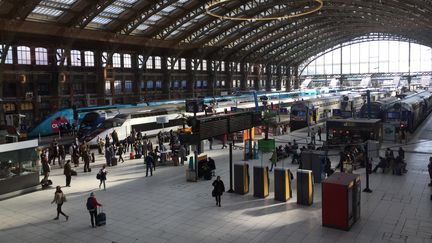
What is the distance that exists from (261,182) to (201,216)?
3173mm

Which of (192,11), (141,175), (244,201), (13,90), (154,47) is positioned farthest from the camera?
(154,47)

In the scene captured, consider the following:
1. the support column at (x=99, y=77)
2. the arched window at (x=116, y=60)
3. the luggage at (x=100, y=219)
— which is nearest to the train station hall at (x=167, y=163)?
the luggage at (x=100, y=219)

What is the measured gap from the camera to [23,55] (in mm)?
37469

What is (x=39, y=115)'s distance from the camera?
38844 mm

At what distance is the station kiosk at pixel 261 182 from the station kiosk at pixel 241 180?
568mm

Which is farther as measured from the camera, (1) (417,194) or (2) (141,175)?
(2) (141,175)

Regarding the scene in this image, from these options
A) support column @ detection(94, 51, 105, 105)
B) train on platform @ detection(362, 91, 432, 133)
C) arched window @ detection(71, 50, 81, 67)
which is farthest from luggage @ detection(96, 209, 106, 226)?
support column @ detection(94, 51, 105, 105)

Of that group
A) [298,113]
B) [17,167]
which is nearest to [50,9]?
[17,167]

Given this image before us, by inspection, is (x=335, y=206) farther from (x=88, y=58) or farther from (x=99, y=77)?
(x=88, y=58)

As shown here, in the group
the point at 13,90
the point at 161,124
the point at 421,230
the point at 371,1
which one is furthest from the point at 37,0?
the point at 371,1

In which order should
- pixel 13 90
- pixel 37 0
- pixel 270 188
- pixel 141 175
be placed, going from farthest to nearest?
pixel 13 90
pixel 37 0
pixel 141 175
pixel 270 188

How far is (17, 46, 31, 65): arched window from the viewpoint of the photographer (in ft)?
122

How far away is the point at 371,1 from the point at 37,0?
35579mm

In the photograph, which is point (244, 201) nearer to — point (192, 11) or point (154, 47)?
point (192, 11)
